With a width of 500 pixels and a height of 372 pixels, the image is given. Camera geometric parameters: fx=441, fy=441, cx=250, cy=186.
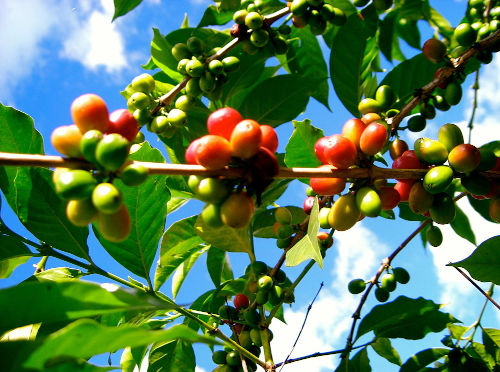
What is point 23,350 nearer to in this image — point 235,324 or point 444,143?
point 444,143

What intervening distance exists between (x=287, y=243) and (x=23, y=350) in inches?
68.8

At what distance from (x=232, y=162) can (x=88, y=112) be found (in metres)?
0.40

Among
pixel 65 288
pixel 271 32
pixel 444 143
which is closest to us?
pixel 65 288

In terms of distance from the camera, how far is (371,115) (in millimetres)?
2105

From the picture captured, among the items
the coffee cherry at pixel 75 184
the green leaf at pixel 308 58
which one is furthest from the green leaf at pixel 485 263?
the green leaf at pixel 308 58

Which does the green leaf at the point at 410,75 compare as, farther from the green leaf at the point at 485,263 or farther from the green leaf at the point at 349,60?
the green leaf at the point at 485,263

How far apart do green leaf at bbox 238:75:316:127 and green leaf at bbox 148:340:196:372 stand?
1410 millimetres

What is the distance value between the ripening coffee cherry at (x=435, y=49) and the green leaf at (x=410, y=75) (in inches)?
12.4

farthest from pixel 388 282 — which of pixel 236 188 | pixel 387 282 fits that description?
pixel 236 188

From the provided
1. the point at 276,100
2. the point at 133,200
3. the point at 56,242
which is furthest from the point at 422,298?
the point at 56,242

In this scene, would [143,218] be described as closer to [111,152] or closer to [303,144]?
[303,144]

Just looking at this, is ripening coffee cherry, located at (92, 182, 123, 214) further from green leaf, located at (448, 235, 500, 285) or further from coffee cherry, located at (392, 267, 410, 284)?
coffee cherry, located at (392, 267, 410, 284)

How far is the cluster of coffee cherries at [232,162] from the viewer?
1.11m

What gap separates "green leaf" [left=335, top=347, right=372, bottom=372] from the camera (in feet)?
8.55
